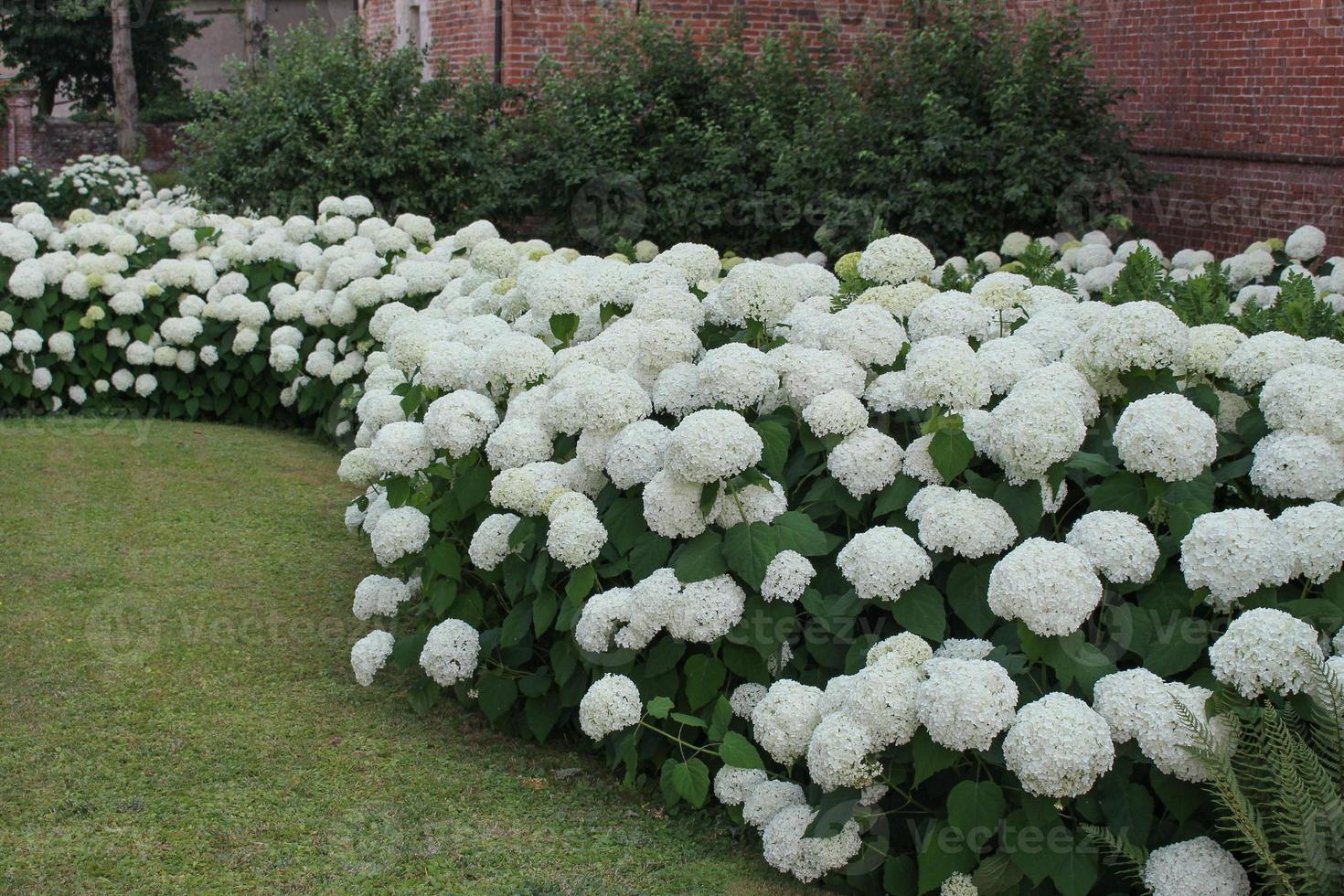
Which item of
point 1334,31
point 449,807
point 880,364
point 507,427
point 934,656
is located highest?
point 1334,31

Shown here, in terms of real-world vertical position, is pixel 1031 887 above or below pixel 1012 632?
below

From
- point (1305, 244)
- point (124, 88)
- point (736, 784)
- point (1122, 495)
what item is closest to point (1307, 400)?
point (1122, 495)

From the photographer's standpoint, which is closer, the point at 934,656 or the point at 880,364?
the point at 934,656

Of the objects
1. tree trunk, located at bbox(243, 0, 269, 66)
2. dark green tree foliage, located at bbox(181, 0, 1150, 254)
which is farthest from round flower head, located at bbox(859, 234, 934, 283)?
tree trunk, located at bbox(243, 0, 269, 66)

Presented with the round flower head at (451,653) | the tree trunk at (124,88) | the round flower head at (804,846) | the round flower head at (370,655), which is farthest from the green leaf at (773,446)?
the tree trunk at (124,88)

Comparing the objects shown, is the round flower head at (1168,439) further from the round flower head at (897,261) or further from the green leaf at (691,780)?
the round flower head at (897,261)

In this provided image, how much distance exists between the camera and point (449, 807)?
4266mm

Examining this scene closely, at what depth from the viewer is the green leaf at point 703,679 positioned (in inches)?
161

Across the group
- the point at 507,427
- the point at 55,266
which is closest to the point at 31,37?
the point at 55,266

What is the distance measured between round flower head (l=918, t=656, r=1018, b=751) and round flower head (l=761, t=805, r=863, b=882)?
0.45 m

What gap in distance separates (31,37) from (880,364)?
33411mm

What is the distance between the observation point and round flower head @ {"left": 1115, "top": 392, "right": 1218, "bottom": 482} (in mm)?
3494

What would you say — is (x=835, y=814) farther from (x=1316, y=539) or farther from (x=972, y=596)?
(x=1316, y=539)

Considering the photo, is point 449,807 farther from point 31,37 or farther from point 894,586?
point 31,37
